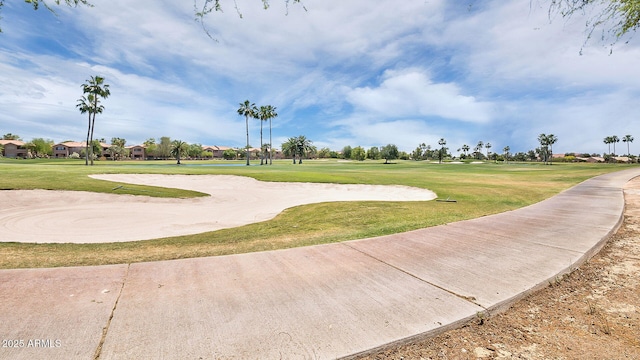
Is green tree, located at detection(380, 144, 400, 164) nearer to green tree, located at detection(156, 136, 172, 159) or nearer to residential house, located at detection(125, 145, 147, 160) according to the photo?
green tree, located at detection(156, 136, 172, 159)

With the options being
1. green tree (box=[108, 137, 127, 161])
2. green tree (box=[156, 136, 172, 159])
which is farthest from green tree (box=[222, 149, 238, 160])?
green tree (box=[108, 137, 127, 161])

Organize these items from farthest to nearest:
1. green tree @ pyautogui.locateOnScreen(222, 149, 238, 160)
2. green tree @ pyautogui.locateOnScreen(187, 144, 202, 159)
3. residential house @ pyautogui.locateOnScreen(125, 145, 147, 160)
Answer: green tree @ pyautogui.locateOnScreen(222, 149, 238, 160), residential house @ pyautogui.locateOnScreen(125, 145, 147, 160), green tree @ pyautogui.locateOnScreen(187, 144, 202, 159)

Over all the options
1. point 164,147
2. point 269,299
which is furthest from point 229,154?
point 269,299

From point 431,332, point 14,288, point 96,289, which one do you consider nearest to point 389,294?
point 431,332

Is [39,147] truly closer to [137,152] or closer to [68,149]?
[68,149]

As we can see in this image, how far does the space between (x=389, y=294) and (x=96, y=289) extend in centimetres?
356

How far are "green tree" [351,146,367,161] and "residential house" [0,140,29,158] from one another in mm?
147889

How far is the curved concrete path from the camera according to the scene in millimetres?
2357

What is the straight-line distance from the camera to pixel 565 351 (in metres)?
2.38

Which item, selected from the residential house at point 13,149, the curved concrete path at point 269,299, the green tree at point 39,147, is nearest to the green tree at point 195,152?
the green tree at point 39,147

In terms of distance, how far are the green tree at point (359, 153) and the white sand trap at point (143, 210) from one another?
133m

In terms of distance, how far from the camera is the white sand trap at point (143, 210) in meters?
8.99

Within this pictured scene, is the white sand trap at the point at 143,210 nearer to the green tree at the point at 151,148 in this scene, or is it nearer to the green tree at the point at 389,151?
the green tree at the point at 389,151

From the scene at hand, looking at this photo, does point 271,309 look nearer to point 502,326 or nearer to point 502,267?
point 502,326
